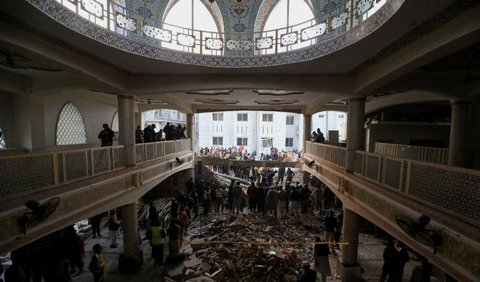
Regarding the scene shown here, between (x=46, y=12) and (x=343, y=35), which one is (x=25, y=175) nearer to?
(x=46, y=12)

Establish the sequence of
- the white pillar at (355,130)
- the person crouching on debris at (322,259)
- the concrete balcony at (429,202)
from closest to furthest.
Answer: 1. the concrete balcony at (429,202)
2. the person crouching on debris at (322,259)
3. the white pillar at (355,130)

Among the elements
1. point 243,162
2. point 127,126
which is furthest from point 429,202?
point 243,162

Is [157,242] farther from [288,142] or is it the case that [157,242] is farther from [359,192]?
[288,142]

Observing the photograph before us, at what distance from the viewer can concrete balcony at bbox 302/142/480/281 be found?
3.17 metres

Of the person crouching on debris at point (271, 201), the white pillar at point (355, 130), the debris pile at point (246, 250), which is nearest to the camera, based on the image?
the debris pile at point (246, 250)

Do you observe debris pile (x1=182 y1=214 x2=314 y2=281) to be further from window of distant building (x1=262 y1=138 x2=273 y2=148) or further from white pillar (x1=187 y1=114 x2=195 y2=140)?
window of distant building (x1=262 y1=138 x2=273 y2=148)

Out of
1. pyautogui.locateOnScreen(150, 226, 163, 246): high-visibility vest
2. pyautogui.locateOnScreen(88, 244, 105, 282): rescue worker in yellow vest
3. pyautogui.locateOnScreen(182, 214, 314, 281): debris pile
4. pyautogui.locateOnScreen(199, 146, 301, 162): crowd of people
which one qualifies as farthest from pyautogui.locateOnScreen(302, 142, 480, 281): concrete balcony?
pyautogui.locateOnScreen(199, 146, 301, 162): crowd of people

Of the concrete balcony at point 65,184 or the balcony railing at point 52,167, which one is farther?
the balcony railing at point 52,167

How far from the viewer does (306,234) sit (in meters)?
10.2

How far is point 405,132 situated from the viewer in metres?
15.3

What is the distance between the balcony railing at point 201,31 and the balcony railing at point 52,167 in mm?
2554

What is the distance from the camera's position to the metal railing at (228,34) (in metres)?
5.56

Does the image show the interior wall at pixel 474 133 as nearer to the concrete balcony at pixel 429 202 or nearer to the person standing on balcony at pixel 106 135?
the concrete balcony at pixel 429 202

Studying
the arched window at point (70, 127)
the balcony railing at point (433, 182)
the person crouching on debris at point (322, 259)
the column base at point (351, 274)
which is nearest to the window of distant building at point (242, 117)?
the arched window at point (70, 127)
